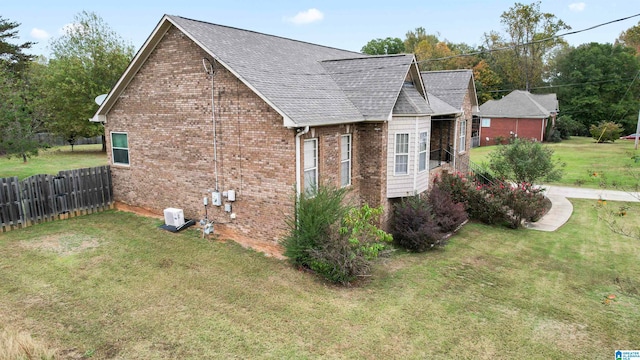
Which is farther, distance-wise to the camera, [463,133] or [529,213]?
[463,133]

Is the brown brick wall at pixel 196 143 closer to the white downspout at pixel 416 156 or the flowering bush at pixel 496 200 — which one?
the white downspout at pixel 416 156

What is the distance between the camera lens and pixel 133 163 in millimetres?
15000

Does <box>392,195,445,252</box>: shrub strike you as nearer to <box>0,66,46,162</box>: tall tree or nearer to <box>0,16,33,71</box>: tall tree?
<box>0,66,46,162</box>: tall tree

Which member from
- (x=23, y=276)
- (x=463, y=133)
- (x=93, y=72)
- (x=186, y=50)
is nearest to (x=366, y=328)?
(x=23, y=276)

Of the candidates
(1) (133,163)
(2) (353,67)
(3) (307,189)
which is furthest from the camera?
(2) (353,67)

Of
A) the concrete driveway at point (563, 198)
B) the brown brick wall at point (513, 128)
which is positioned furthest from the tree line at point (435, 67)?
the brown brick wall at point (513, 128)

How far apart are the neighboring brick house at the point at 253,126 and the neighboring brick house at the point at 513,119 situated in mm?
35444

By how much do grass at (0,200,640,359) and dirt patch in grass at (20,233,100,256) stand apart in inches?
2.1

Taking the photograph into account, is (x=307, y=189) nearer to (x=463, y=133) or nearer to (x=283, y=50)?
(x=283, y=50)

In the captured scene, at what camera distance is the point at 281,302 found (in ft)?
29.9

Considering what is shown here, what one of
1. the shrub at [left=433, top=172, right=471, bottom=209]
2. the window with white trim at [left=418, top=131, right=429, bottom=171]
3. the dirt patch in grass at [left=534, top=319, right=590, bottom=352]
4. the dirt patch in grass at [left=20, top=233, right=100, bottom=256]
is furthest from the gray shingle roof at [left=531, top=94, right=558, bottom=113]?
the dirt patch in grass at [left=20, top=233, right=100, bottom=256]

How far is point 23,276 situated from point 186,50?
7645 mm

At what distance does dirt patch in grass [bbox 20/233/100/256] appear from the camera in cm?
1144

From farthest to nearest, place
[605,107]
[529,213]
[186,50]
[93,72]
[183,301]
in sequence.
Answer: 1. [605,107]
2. [93,72]
3. [529,213]
4. [186,50]
5. [183,301]
